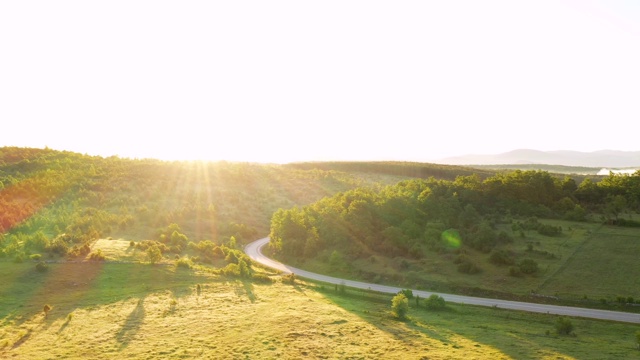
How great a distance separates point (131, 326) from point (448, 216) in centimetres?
5291

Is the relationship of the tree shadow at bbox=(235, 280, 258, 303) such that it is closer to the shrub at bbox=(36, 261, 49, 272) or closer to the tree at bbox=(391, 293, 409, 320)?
the tree at bbox=(391, 293, 409, 320)

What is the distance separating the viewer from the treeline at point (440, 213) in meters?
70.6

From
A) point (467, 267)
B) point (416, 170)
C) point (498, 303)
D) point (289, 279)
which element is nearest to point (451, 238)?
point (467, 267)

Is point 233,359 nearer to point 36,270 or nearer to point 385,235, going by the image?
point 36,270

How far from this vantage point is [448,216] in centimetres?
7506

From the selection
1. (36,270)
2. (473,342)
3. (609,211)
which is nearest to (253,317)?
(473,342)

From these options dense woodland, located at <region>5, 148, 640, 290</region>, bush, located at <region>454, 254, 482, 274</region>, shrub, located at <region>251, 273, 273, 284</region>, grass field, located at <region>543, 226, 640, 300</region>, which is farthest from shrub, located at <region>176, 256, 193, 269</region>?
grass field, located at <region>543, 226, 640, 300</region>

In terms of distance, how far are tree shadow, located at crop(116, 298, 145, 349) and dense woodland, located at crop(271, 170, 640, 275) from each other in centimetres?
3224

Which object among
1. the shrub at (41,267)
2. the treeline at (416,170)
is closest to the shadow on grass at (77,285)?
the shrub at (41,267)

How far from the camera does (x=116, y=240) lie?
250 ft

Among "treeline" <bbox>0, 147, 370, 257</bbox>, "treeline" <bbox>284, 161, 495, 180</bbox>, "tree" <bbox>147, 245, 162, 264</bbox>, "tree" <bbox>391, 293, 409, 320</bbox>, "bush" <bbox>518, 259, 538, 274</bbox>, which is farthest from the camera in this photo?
"treeline" <bbox>284, 161, 495, 180</bbox>

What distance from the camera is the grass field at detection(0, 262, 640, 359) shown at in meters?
35.5

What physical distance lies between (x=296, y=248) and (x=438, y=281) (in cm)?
2653

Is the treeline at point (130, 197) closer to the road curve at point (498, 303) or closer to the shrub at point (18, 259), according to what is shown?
the shrub at point (18, 259)
